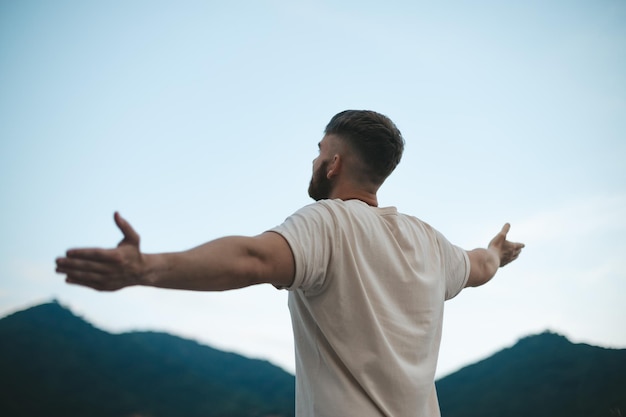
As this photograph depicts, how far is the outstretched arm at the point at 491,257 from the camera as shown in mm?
2174

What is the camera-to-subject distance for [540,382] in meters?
12.6

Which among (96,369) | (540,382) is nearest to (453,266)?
(540,382)

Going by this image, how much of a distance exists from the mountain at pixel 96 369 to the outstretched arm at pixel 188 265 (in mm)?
19866

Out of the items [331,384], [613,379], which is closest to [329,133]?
[331,384]

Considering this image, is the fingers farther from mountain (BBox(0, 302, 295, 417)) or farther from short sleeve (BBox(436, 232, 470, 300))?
mountain (BBox(0, 302, 295, 417))

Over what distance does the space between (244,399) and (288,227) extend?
18765 mm

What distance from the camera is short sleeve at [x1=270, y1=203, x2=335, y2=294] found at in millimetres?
1383

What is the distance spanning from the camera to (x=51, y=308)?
71.0 ft

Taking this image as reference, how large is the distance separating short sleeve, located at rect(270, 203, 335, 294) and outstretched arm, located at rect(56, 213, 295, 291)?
24mm

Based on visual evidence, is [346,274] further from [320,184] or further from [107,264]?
[107,264]

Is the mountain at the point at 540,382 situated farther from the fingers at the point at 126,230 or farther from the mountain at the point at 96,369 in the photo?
the fingers at the point at 126,230

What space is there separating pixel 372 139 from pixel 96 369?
22.6 meters

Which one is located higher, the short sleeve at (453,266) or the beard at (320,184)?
the beard at (320,184)

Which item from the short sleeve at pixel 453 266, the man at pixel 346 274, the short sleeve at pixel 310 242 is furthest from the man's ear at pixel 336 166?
the short sleeve at pixel 453 266
